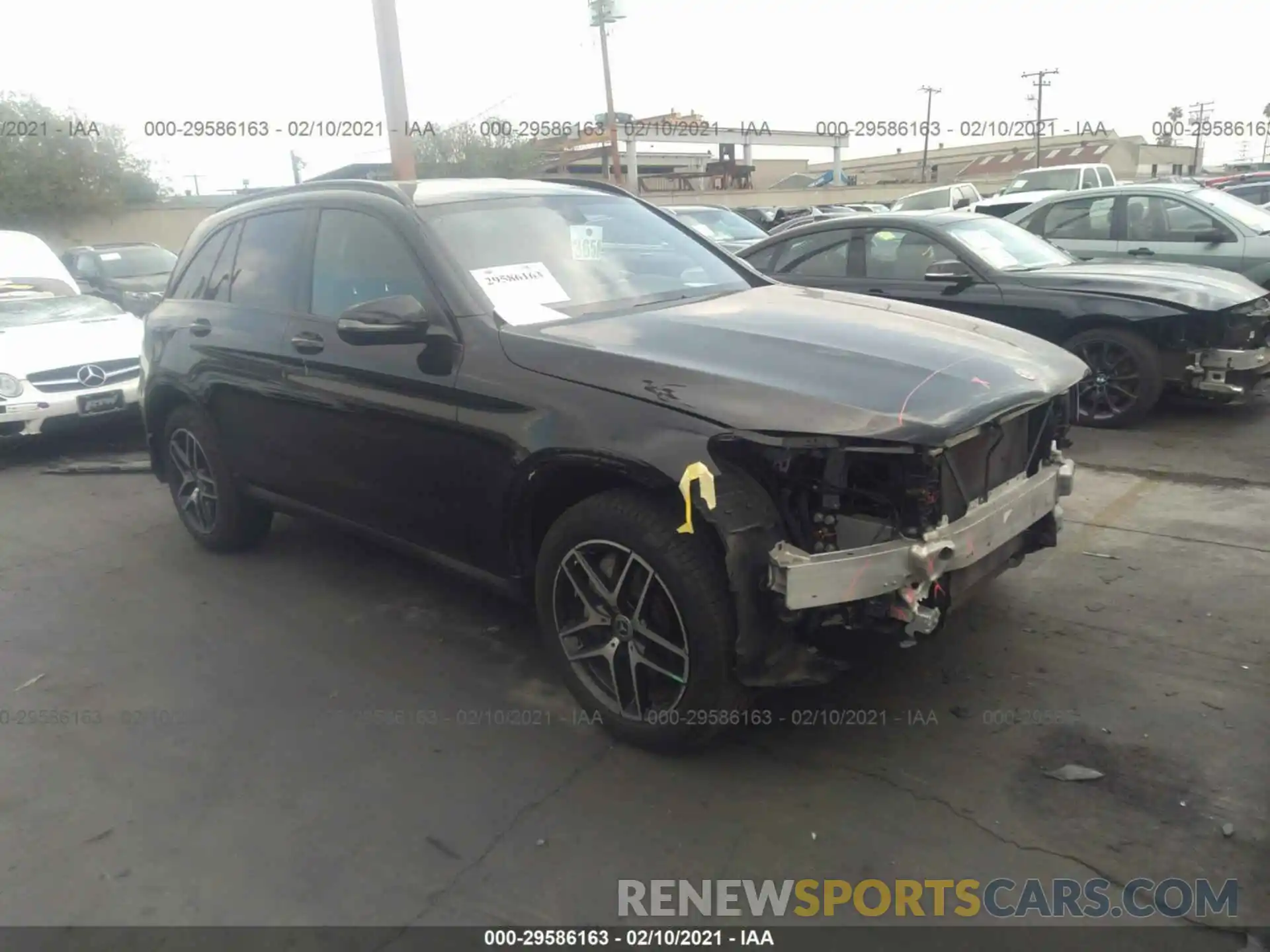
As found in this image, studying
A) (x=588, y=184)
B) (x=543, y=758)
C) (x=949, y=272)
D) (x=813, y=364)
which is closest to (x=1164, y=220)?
(x=949, y=272)

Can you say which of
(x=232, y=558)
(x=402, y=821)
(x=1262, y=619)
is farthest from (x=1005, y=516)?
(x=232, y=558)

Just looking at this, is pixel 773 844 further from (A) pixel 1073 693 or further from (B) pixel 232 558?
(B) pixel 232 558

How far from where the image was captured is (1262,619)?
3762 mm

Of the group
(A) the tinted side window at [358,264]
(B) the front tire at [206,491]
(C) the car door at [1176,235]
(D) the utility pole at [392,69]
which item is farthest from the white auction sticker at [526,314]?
(D) the utility pole at [392,69]

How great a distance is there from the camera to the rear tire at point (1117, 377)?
6387 mm

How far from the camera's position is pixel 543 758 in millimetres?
3180

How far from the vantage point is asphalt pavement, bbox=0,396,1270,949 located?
2627 mm

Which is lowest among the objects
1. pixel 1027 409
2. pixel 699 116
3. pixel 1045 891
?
pixel 1045 891

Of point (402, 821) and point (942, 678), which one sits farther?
point (942, 678)

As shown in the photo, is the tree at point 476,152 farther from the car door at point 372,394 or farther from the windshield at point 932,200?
the car door at point 372,394

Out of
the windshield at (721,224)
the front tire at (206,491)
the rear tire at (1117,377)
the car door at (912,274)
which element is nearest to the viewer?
the front tire at (206,491)

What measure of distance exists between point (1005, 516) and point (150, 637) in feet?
11.9

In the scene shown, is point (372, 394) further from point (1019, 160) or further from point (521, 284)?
point (1019, 160)

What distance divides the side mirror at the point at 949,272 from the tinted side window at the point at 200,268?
14.8 feet
